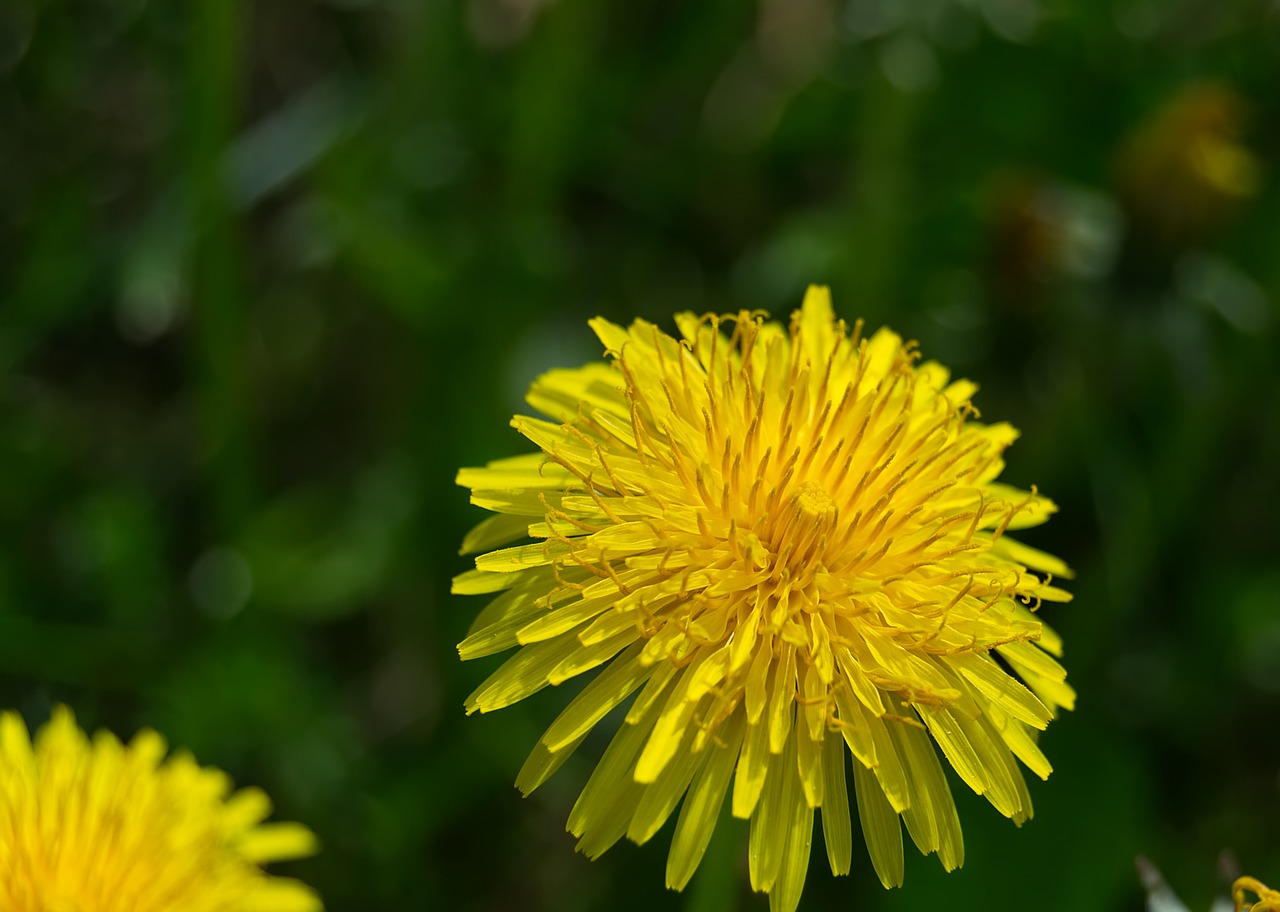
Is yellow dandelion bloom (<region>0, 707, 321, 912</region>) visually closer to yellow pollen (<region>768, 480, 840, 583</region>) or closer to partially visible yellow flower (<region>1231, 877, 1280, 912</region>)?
yellow pollen (<region>768, 480, 840, 583</region>)

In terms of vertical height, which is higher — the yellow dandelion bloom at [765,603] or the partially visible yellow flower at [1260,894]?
the yellow dandelion bloom at [765,603]

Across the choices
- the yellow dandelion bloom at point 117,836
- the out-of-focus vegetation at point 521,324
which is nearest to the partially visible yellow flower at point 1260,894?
the out-of-focus vegetation at point 521,324

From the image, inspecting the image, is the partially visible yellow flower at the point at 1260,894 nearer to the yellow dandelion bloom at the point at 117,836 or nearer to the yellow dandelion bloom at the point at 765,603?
the yellow dandelion bloom at the point at 765,603

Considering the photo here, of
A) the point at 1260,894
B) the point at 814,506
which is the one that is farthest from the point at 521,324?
the point at 1260,894

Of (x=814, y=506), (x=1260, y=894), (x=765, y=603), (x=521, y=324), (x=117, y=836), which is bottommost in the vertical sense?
(x=1260, y=894)

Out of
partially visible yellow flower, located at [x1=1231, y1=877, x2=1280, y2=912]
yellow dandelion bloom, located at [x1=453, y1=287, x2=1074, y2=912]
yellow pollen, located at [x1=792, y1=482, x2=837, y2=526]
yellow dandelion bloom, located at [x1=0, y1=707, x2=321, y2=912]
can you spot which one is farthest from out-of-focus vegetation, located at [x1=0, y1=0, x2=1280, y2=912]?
yellow pollen, located at [x1=792, y1=482, x2=837, y2=526]

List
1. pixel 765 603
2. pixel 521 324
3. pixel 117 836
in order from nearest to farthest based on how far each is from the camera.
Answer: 1. pixel 765 603
2. pixel 117 836
3. pixel 521 324

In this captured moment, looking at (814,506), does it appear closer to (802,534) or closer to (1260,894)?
(802,534)
